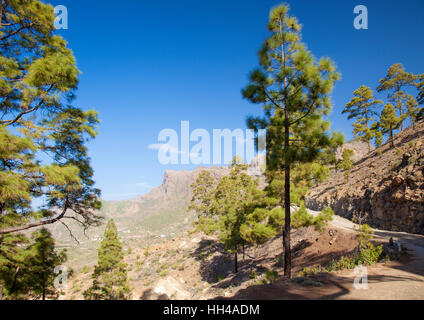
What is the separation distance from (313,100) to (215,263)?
80.4ft

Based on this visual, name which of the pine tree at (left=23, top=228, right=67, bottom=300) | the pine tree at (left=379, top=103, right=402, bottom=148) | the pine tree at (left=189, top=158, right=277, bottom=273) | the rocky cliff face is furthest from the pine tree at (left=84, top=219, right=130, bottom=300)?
the pine tree at (left=379, top=103, right=402, bottom=148)

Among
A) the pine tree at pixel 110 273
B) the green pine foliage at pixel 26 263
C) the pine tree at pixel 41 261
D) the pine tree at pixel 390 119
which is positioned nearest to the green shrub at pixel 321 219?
the green pine foliage at pixel 26 263

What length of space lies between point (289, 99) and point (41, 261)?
1585 centimetres

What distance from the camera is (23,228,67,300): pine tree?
1074 cm

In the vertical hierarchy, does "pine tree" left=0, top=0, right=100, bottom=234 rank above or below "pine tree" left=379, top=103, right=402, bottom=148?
below

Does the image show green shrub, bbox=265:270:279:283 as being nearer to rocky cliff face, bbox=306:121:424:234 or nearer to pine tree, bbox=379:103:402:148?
rocky cliff face, bbox=306:121:424:234

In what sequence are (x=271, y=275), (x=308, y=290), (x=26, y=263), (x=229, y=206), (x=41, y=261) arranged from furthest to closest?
(x=229, y=206) → (x=41, y=261) → (x=26, y=263) → (x=271, y=275) → (x=308, y=290)

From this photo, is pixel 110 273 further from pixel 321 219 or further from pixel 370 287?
pixel 370 287

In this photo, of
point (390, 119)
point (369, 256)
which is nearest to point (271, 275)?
point (369, 256)

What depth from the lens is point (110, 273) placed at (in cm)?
2291

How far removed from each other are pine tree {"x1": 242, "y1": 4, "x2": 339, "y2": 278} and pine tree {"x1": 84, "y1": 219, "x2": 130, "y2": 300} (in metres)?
20.8

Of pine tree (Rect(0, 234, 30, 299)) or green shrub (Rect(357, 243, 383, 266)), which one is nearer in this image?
A: green shrub (Rect(357, 243, 383, 266))
